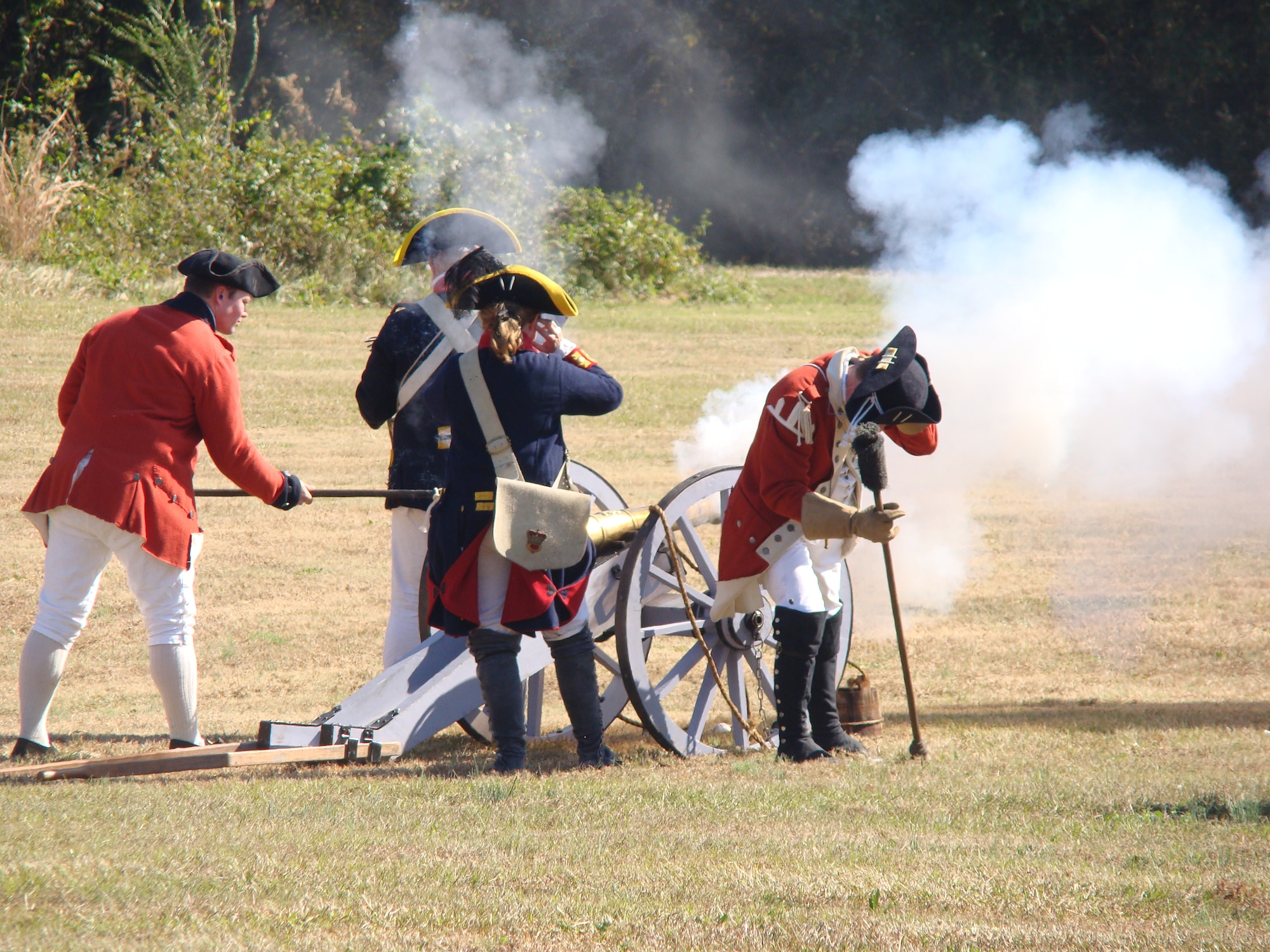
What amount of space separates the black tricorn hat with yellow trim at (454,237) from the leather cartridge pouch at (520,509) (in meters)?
0.71

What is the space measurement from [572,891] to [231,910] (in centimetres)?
76

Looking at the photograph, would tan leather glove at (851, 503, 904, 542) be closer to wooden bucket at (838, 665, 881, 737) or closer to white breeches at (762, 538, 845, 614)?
white breeches at (762, 538, 845, 614)

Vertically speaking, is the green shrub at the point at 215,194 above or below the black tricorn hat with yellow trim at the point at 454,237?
above

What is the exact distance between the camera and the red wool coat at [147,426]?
4.40 m

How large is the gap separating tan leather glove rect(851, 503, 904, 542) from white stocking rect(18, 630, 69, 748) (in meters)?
2.53

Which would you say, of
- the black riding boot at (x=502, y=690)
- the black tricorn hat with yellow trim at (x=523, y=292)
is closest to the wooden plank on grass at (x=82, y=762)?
the black riding boot at (x=502, y=690)

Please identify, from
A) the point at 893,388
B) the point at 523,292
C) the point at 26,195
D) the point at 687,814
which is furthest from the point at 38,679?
the point at 26,195

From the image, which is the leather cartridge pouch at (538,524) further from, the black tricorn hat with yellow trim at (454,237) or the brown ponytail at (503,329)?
→ the black tricorn hat with yellow trim at (454,237)

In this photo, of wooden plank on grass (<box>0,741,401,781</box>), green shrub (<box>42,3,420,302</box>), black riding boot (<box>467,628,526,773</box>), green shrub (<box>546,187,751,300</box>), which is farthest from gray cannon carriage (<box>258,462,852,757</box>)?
green shrub (<box>546,187,751,300</box>)

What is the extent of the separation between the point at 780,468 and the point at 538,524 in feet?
2.92

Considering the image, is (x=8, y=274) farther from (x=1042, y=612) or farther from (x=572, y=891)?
(x=572, y=891)

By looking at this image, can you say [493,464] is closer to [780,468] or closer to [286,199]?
[780,468]

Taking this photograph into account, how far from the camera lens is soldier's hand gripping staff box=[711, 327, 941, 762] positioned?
480 centimetres

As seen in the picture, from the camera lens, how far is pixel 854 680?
18.4 ft
